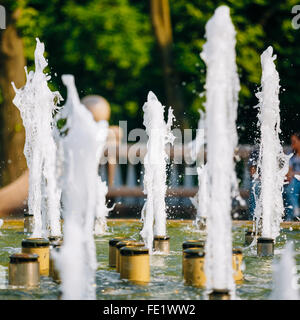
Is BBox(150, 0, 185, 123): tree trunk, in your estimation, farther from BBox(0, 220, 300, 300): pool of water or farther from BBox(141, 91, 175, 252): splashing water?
BBox(0, 220, 300, 300): pool of water

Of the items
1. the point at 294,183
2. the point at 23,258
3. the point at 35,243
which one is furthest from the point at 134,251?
the point at 294,183

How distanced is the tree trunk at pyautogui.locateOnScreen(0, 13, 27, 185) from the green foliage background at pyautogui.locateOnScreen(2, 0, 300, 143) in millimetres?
2769

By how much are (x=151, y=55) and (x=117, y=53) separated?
5.55 feet

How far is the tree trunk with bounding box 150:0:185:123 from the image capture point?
18.9 meters

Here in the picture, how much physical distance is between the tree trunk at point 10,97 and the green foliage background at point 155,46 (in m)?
2.77

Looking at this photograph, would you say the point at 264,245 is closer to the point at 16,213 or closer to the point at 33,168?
the point at 33,168

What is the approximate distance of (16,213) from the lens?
1347cm

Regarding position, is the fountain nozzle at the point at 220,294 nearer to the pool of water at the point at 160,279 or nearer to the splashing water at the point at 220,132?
the splashing water at the point at 220,132

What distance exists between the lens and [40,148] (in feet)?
34.8

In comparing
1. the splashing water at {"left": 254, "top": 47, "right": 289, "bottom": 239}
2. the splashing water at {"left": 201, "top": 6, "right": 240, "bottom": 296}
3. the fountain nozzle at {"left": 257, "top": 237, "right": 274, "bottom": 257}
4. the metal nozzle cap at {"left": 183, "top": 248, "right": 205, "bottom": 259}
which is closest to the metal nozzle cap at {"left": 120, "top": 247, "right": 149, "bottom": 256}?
the metal nozzle cap at {"left": 183, "top": 248, "right": 205, "bottom": 259}

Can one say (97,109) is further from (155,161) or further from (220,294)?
(220,294)

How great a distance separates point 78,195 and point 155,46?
14.2m

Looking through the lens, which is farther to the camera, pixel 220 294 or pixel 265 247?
pixel 265 247

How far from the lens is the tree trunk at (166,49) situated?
18906mm
